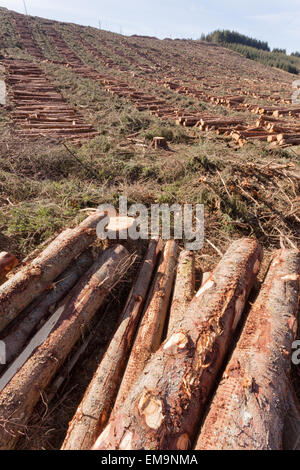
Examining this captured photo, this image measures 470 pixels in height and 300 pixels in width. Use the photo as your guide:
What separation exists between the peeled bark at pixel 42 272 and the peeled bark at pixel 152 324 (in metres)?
1.17

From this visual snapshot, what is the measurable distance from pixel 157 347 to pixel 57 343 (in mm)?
1093

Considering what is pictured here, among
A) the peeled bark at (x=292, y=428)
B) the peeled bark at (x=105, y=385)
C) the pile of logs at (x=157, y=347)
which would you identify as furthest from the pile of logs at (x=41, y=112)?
the peeled bark at (x=292, y=428)

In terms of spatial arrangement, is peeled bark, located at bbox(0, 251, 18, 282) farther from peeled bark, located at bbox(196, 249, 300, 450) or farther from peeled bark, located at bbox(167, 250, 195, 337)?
peeled bark, located at bbox(196, 249, 300, 450)

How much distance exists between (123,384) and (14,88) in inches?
693

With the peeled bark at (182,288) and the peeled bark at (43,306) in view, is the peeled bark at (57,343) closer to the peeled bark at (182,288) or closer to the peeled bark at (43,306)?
the peeled bark at (43,306)

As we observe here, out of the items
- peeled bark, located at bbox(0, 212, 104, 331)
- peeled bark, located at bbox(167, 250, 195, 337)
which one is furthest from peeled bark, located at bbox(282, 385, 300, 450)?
peeled bark, located at bbox(0, 212, 104, 331)

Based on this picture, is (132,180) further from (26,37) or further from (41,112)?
(26,37)

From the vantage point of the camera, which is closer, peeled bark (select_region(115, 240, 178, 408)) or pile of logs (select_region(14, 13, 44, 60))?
peeled bark (select_region(115, 240, 178, 408))

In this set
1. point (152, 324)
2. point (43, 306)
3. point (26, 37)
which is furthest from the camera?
point (26, 37)

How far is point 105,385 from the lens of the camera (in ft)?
7.84

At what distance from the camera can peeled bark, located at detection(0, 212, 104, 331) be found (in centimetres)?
271
